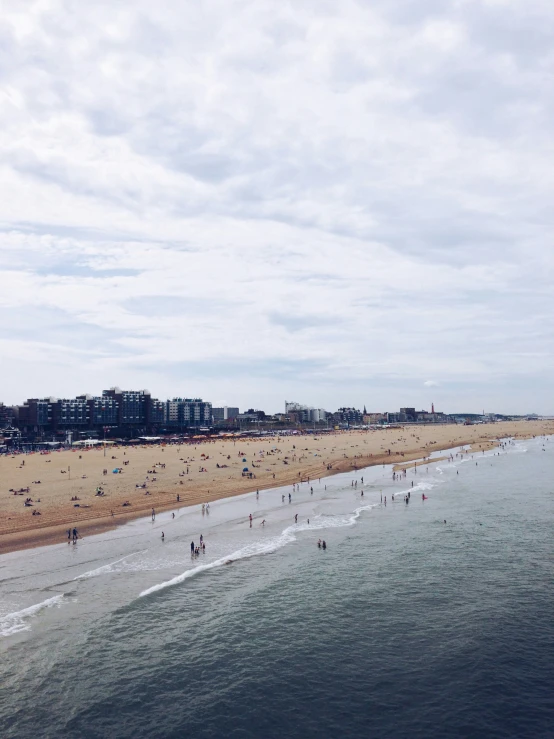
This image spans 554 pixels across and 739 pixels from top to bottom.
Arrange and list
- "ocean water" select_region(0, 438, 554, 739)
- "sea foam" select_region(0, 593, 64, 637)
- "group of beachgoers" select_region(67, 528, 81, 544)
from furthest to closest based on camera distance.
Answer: "group of beachgoers" select_region(67, 528, 81, 544)
"sea foam" select_region(0, 593, 64, 637)
"ocean water" select_region(0, 438, 554, 739)

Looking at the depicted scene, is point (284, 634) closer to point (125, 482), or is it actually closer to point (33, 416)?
point (125, 482)

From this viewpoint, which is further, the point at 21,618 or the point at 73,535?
the point at 73,535

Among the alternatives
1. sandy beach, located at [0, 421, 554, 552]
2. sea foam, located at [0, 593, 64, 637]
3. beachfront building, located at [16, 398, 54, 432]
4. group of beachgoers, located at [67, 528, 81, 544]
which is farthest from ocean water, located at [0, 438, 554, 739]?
beachfront building, located at [16, 398, 54, 432]

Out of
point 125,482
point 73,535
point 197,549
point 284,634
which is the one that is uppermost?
point 125,482

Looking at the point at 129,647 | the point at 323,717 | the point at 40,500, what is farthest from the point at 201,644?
the point at 40,500

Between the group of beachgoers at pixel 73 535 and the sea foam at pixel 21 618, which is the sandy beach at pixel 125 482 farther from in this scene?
the sea foam at pixel 21 618

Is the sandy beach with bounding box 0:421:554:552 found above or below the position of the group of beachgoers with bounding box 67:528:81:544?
above

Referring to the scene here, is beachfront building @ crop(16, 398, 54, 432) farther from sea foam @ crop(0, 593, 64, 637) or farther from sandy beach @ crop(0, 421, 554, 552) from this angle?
sea foam @ crop(0, 593, 64, 637)

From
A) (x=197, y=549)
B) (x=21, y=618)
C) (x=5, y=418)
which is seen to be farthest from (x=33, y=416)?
(x=21, y=618)

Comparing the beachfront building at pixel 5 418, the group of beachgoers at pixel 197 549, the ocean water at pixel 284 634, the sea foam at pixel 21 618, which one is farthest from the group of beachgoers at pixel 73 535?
the beachfront building at pixel 5 418

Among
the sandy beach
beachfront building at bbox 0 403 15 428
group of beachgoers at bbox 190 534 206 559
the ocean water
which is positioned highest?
beachfront building at bbox 0 403 15 428
